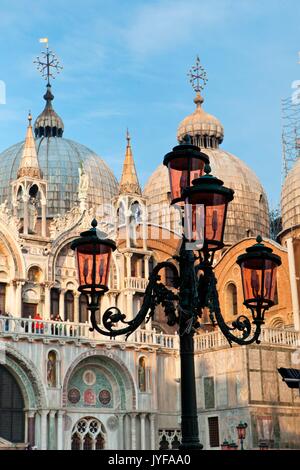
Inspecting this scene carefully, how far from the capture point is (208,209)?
9930 mm

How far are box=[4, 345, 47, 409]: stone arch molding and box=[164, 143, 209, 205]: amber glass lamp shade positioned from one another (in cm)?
1737

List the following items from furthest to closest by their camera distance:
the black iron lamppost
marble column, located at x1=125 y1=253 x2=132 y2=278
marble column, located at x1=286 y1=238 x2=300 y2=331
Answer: marble column, located at x1=286 y1=238 x2=300 y2=331 < marble column, located at x1=125 y1=253 x2=132 y2=278 < the black iron lamppost

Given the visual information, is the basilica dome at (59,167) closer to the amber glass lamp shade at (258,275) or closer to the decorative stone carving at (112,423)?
the decorative stone carving at (112,423)

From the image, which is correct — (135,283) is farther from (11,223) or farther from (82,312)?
(11,223)

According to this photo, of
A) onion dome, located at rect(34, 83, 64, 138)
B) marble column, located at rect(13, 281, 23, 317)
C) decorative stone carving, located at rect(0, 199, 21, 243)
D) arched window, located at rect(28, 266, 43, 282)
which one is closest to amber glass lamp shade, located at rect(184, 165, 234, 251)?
marble column, located at rect(13, 281, 23, 317)

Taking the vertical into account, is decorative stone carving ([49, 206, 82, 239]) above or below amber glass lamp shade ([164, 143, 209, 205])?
above

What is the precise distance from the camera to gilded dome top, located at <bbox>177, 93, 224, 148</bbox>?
172ft

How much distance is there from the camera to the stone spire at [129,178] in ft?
112

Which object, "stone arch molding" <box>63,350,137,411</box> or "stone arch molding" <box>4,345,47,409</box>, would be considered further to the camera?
"stone arch molding" <box>63,350,137,411</box>

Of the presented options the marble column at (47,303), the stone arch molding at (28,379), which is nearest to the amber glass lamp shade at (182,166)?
the stone arch molding at (28,379)

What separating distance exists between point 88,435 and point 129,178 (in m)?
11.2

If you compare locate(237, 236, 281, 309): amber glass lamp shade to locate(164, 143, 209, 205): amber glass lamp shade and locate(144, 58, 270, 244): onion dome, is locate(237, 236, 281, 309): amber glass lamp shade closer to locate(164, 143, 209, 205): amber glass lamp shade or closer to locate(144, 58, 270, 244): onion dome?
locate(164, 143, 209, 205): amber glass lamp shade

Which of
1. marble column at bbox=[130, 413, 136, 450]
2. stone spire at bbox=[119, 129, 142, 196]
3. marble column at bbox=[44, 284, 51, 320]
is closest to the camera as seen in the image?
marble column at bbox=[130, 413, 136, 450]
